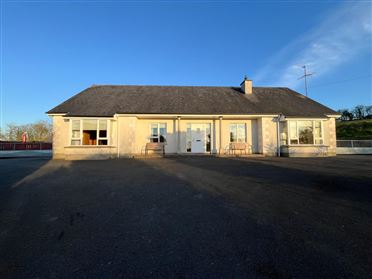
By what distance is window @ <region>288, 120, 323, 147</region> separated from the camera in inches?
592

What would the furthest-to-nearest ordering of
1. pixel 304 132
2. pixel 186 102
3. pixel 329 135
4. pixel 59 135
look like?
1. pixel 186 102
2. pixel 329 135
3. pixel 304 132
4. pixel 59 135

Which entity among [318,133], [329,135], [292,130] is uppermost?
[292,130]

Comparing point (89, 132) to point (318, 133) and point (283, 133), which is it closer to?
point (283, 133)

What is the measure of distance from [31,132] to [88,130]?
166ft

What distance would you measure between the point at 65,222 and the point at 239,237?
299 cm

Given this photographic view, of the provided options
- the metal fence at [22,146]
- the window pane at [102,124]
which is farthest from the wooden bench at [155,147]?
the metal fence at [22,146]

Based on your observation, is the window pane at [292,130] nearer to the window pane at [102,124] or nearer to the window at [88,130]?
the window at [88,130]

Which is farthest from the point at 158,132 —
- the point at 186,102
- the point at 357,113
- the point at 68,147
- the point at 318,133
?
the point at 357,113

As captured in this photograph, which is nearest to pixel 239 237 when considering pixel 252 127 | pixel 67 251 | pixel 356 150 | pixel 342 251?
pixel 342 251

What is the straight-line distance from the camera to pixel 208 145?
16.2 meters

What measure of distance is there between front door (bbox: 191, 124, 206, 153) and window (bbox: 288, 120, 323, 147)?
21.5ft

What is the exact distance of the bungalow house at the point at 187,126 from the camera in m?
14.0

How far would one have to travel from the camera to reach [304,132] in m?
15.1

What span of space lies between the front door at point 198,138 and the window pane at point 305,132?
7.30 meters
